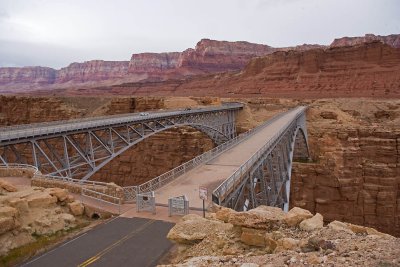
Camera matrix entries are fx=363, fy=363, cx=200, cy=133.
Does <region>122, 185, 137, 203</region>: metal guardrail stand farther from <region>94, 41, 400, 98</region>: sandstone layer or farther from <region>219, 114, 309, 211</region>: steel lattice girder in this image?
<region>94, 41, 400, 98</region>: sandstone layer

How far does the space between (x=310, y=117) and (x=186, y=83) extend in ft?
274

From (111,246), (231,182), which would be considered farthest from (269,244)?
(231,182)

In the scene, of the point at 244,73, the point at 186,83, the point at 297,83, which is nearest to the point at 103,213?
the point at 297,83

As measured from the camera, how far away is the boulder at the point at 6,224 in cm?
1287

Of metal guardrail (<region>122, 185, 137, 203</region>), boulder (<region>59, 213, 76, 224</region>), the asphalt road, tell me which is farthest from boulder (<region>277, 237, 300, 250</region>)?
metal guardrail (<region>122, 185, 137, 203</region>)

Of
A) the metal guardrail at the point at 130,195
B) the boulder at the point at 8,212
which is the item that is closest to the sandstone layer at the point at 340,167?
the metal guardrail at the point at 130,195

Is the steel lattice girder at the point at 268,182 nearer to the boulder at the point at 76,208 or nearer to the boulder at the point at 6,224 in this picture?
the boulder at the point at 76,208

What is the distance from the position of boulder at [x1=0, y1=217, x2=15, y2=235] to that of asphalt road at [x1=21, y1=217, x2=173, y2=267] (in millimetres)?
1544

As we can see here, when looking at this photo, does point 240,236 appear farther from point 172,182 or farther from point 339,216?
point 339,216

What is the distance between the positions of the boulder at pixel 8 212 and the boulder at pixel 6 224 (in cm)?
20

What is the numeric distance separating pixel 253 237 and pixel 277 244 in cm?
98

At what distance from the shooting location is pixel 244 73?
132625mm

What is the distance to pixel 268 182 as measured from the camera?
27.9 m

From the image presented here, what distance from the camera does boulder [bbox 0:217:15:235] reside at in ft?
42.2
